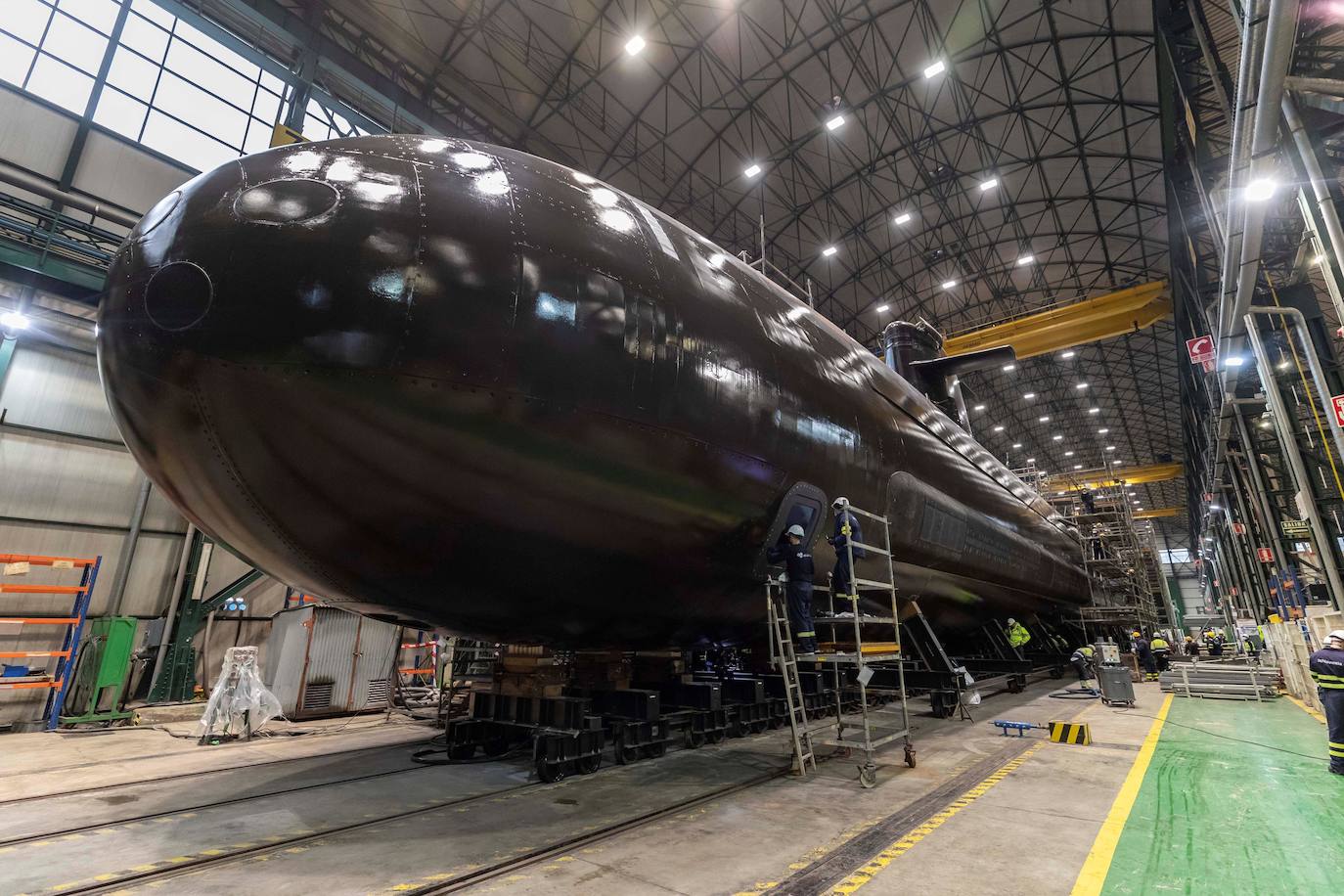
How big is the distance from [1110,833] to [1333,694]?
3862 millimetres

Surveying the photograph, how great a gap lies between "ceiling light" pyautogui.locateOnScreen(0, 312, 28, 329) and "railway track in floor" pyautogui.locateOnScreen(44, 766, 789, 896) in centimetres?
1297

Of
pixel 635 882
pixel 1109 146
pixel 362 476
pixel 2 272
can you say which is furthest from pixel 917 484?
pixel 1109 146

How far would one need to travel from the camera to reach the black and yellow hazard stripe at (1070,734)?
717 centimetres

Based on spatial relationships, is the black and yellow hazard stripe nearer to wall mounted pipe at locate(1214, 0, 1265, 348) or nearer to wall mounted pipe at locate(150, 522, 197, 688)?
wall mounted pipe at locate(1214, 0, 1265, 348)

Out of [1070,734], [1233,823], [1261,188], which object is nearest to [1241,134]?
[1261,188]

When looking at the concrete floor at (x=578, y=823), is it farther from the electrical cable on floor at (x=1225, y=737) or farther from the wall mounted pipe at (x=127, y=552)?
the wall mounted pipe at (x=127, y=552)

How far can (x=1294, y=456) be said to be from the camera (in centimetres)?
1320

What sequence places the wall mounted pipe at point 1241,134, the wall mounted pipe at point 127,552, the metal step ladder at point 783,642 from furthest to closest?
1. the wall mounted pipe at point 127,552
2. the wall mounted pipe at point 1241,134
3. the metal step ladder at point 783,642

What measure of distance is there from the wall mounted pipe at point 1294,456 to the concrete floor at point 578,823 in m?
10.4

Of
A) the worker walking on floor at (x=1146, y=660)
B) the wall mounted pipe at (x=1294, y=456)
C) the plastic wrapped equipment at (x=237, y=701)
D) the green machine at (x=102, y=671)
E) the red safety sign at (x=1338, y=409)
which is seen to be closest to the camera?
the plastic wrapped equipment at (x=237, y=701)

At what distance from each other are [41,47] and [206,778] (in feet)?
54.4

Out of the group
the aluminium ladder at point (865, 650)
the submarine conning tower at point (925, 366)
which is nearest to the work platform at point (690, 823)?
the aluminium ladder at point (865, 650)

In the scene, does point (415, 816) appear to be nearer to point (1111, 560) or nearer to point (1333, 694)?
point (1333, 694)

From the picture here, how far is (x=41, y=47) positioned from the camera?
1313 centimetres
